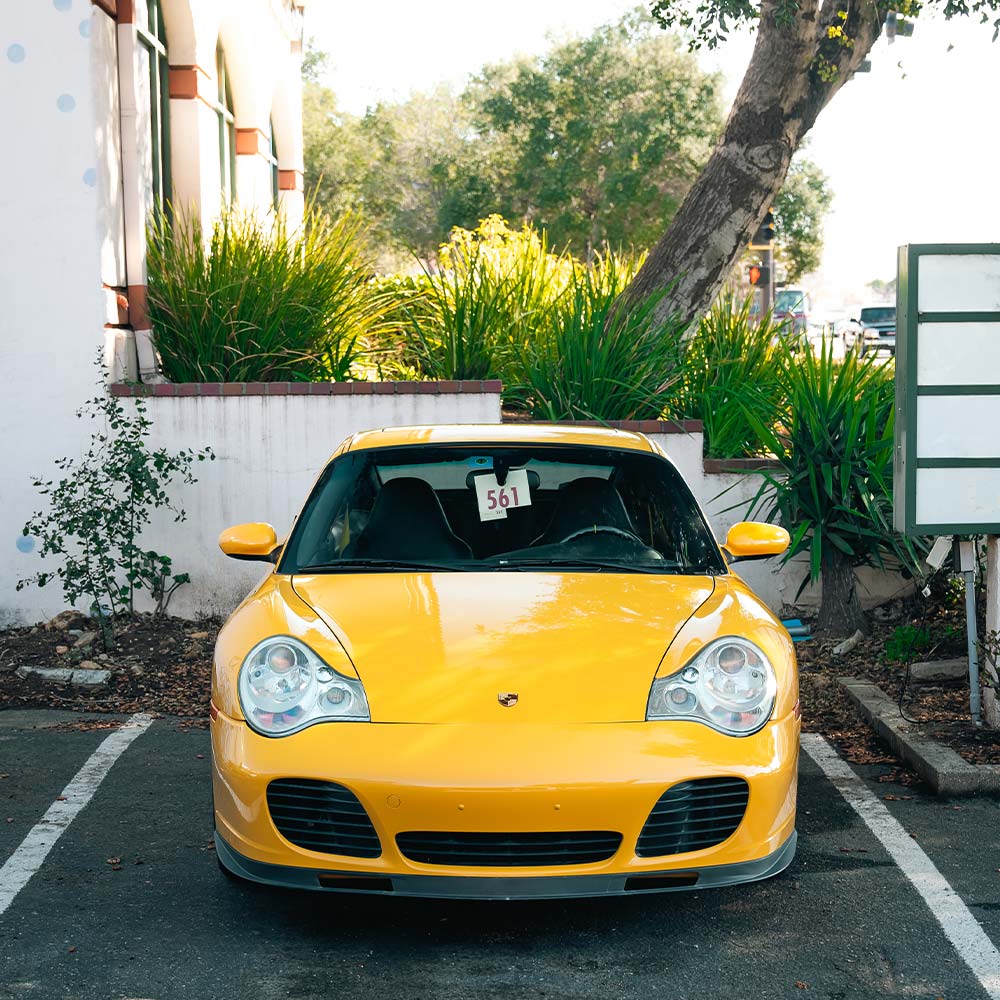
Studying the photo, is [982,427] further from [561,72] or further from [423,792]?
[561,72]

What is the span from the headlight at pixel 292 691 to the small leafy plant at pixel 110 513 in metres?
4.28

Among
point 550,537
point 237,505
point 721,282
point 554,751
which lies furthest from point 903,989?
point 721,282

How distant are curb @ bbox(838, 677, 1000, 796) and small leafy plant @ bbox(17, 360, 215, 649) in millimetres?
4424

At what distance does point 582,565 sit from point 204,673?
3.71 meters

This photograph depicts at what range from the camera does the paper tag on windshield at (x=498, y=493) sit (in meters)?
5.22

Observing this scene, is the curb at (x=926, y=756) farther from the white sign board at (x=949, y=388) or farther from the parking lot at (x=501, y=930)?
the white sign board at (x=949, y=388)

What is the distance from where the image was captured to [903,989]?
3.59 m

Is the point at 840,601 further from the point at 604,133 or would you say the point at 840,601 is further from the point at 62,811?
the point at 604,133

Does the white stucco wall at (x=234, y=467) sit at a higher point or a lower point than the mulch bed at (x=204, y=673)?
higher

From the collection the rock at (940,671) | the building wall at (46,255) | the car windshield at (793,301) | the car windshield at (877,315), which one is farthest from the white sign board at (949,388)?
the car windshield at (877,315)

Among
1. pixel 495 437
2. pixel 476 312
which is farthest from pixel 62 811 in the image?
pixel 476 312

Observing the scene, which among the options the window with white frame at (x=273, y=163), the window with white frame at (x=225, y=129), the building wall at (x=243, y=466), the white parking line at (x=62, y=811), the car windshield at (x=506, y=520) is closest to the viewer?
the white parking line at (x=62, y=811)

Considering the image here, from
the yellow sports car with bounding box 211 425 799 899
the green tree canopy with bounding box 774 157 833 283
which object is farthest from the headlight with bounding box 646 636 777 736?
the green tree canopy with bounding box 774 157 833 283

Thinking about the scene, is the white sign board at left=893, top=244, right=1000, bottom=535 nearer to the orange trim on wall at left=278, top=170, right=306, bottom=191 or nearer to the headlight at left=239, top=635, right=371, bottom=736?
the headlight at left=239, top=635, right=371, bottom=736
